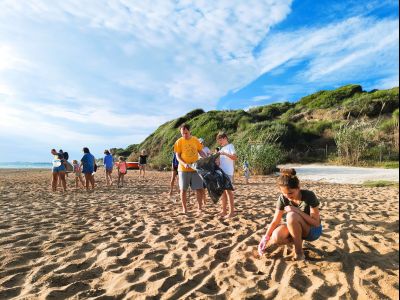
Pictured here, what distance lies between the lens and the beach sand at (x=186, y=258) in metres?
2.86

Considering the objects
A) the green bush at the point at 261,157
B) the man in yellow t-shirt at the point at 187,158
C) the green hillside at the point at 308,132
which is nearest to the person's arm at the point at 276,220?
the man in yellow t-shirt at the point at 187,158

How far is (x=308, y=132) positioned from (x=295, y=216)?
2235 centimetres

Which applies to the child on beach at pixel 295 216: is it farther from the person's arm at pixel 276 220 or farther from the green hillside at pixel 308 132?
the green hillside at pixel 308 132

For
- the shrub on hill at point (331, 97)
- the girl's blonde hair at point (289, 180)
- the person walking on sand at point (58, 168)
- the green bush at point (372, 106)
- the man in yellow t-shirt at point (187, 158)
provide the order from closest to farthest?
1. the girl's blonde hair at point (289, 180)
2. the man in yellow t-shirt at point (187, 158)
3. the person walking on sand at point (58, 168)
4. the green bush at point (372, 106)
5. the shrub on hill at point (331, 97)

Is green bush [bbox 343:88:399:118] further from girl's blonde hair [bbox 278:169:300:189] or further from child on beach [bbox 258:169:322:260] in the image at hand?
girl's blonde hair [bbox 278:169:300:189]

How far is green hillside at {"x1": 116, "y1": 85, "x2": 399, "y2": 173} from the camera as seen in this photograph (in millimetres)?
16234

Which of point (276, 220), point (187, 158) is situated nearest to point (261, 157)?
point (187, 158)

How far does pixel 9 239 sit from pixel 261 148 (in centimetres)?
1275

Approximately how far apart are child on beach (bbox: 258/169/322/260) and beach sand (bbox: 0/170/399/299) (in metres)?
0.22

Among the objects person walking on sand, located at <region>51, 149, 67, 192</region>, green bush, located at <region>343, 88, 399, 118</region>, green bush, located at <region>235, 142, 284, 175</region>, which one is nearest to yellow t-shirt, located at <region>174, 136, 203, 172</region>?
person walking on sand, located at <region>51, 149, 67, 192</region>

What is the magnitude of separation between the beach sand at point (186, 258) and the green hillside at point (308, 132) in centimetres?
514

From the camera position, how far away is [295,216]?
340 cm

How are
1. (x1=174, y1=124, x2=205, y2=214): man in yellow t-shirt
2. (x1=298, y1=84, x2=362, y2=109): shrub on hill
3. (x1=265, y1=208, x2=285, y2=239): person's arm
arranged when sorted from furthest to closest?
(x1=298, y1=84, x2=362, y2=109): shrub on hill
(x1=174, y1=124, x2=205, y2=214): man in yellow t-shirt
(x1=265, y1=208, x2=285, y2=239): person's arm

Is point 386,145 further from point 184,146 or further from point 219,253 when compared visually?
point 219,253
